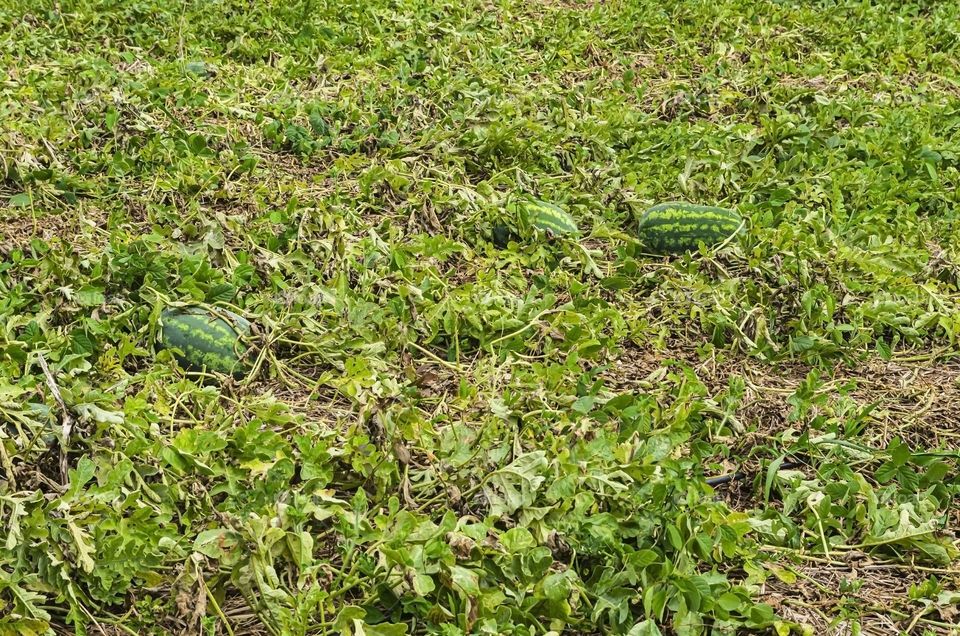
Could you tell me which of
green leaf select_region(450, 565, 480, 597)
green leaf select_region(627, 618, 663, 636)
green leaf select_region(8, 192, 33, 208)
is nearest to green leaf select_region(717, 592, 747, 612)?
green leaf select_region(627, 618, 663, 636)

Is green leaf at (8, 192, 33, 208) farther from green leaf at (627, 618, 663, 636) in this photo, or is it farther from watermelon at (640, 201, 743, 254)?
green leaf at (627, 618, 663, 636)

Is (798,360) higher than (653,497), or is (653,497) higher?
(653,497)

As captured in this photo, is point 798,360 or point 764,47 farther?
point 764,47

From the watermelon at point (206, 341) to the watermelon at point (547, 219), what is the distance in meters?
1.53

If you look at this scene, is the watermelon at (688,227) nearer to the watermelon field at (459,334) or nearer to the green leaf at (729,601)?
the watermelon field at (459,334)

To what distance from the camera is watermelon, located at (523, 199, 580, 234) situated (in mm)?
4625

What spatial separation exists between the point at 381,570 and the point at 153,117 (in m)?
3.72

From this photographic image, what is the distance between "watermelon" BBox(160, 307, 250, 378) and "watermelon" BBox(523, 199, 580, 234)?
5.03 feet

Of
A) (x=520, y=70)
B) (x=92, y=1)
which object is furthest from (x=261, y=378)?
(x=92, y=1)

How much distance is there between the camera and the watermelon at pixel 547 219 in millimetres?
4625

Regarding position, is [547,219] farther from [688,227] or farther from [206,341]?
[206,341]

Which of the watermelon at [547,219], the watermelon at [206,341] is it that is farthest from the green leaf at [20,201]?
the watermelon at [547,219]

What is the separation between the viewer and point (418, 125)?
5.66 metres

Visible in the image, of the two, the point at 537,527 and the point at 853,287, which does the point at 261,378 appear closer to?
the point at 537,527
